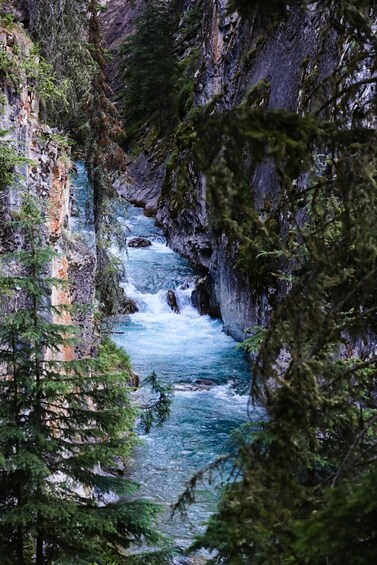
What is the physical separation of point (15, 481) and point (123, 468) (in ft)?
23.6

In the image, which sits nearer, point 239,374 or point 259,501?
point 259,501

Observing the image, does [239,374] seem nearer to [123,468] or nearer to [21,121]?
[123,468]

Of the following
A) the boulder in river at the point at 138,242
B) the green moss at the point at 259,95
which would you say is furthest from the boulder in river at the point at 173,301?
the green moss at the point at 259,95

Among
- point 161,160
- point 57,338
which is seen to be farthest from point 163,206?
point 57,338

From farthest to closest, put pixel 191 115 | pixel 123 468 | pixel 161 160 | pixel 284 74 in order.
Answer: pixel 161 160, pixel 191 115, pixel 284 74, pixel 123 468

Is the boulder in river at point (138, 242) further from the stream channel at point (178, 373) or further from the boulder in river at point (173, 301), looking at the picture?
the boulder in river at point (173, 301)

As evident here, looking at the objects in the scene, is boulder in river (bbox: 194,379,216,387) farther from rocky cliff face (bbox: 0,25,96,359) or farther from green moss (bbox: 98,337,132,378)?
rocky cliff face (bbox: 0,25,96,359)

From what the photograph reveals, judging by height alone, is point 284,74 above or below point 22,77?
above

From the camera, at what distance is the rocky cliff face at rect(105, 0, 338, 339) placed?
15781mm

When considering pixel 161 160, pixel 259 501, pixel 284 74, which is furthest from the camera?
pixel 161 160

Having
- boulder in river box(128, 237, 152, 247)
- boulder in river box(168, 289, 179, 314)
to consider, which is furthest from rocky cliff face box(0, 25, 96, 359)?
boulder in river box(128, 237, 152, 247)

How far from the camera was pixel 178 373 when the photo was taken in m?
17.6

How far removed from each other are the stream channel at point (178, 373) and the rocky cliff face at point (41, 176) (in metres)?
3.29

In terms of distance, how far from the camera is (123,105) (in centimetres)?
4262
